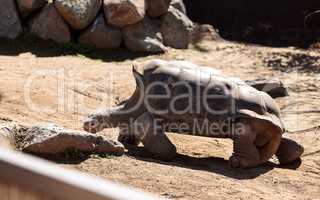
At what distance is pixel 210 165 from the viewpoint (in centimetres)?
589

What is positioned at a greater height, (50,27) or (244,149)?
(50,27)

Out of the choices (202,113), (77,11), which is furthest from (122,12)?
(202,113)

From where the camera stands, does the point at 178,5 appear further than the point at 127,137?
Yes

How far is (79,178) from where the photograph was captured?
5.27 feet

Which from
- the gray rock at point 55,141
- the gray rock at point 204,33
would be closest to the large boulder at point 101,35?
the gray rock at point 204,33

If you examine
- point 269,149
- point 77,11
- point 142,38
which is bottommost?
point 269,149

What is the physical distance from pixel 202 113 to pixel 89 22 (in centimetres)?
581

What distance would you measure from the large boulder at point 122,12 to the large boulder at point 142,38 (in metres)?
0.18

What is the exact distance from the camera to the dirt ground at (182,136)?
4984 mm

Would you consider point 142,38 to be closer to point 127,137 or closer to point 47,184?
point 127,137

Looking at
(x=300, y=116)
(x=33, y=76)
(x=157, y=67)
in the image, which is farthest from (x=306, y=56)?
(x=157, y=67)

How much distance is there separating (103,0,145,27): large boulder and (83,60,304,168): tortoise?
204 inches

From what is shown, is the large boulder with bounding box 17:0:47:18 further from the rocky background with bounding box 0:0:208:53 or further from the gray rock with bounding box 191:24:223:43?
the gray rock with bounding box 191:24:223:43

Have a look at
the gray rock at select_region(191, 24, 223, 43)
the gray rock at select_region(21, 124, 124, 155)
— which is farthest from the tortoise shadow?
the gray rock at select_region(191, 24, 223, 43)
